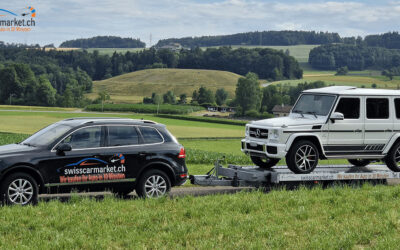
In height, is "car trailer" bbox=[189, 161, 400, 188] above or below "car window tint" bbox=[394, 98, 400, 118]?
below

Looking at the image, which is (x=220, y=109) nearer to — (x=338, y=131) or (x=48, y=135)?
(x=338, y=131)

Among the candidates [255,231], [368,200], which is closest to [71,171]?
[255,231]

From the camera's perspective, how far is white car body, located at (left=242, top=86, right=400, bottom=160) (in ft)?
41.8

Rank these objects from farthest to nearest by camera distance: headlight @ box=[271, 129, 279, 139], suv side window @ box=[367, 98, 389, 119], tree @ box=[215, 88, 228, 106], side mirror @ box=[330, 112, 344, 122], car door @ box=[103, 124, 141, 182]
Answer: tree @ box=[215, 88, 228, 106] → suv side window @ box=[367, 98, 389, 119] → side mirror @ box=[330, 112, 344, 122] → headlight @ box=[271, 129, 279, 139] → car door @ box=[103, 124, 141, 182]

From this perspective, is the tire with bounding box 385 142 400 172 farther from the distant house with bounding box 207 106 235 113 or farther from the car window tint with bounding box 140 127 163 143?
the distant house with bounding box 207 106 235 113

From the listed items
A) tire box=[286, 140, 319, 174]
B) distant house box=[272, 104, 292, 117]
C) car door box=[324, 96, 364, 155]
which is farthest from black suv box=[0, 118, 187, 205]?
distant house box=[272, 104, 292, 117]

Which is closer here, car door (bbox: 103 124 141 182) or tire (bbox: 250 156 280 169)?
car door (bbox: 103 124 141 182)

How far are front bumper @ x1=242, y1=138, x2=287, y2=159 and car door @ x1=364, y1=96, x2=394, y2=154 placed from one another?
2.43 meters

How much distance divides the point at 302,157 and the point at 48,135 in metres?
5.83

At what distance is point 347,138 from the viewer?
523 inches

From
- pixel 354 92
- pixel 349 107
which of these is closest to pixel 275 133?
pixel 349 107

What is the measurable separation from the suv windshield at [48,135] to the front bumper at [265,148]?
4.41 metres

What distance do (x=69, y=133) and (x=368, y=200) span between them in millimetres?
6284

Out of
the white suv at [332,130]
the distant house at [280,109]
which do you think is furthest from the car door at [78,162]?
the distant house at [280,109]
